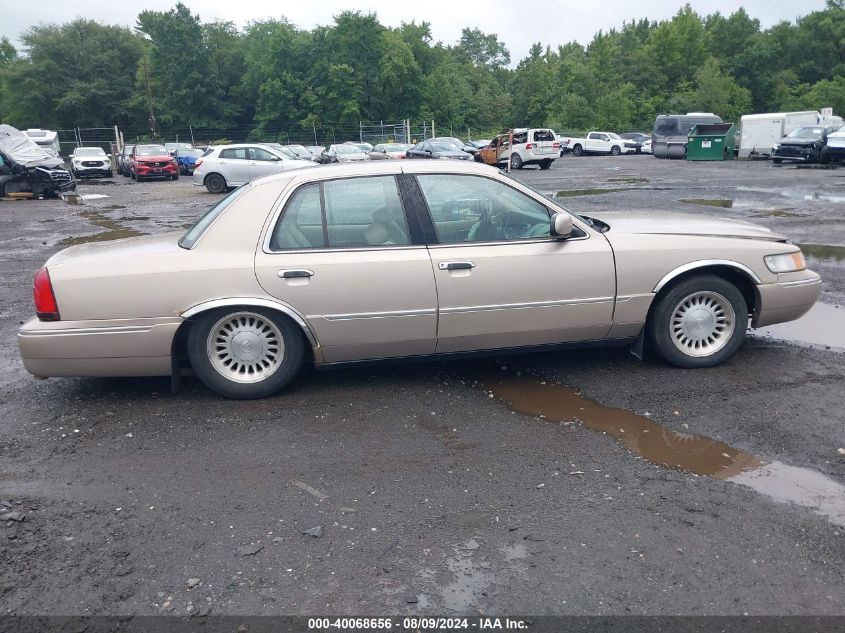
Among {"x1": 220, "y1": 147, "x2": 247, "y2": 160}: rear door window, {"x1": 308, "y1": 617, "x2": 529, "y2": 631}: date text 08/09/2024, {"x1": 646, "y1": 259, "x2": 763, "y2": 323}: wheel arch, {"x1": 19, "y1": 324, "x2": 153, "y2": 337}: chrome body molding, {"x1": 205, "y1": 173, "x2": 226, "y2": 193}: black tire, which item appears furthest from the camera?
{"x1": 205, "y1": 173, "x2": 226, "y2": 193}: black tire

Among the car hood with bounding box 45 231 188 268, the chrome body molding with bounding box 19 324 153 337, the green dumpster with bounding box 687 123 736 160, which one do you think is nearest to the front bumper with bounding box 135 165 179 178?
the green dumpster with bounding box 687 123 736 160

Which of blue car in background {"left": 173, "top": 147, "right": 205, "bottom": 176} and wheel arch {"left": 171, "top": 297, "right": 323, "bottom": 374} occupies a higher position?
blue car in background {"left": 173, "top": 147, "right": 205, "bottom": 176}

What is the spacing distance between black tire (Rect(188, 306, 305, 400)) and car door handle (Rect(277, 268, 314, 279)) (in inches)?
10.6

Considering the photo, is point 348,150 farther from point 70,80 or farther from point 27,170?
point 70,80

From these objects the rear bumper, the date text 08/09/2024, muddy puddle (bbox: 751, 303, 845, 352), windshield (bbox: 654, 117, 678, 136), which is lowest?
the date text 08/09/2024

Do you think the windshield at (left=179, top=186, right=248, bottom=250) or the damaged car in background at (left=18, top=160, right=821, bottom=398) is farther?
the windshield at (left=179, top=186, right=248, bottom=250)

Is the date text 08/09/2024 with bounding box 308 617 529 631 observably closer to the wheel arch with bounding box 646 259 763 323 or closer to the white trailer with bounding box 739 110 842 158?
the wheel arch with bounding box 646 259 763 323

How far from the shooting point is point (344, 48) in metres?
69.4

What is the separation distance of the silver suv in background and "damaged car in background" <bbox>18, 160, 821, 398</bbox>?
18.1 m

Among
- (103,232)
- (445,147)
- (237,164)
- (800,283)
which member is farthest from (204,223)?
(445,147)

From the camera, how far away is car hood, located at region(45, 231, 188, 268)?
479 centimetres

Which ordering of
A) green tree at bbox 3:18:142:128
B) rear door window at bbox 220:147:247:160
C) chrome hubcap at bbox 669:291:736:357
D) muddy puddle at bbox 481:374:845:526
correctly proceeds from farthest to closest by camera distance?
green tree at bbox 3:18:142:128 → rear door window at bbox 220:147:247:160 → chrome hubcap at bbox 669:291:736:357 → muddy puddle at bbox 481:374:845:526

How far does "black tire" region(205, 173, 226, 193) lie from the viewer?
23.3 meters

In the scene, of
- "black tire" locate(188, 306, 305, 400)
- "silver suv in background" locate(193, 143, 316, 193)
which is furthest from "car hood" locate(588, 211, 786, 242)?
"silver suv in background" locate(193, 143, 316, 193)
